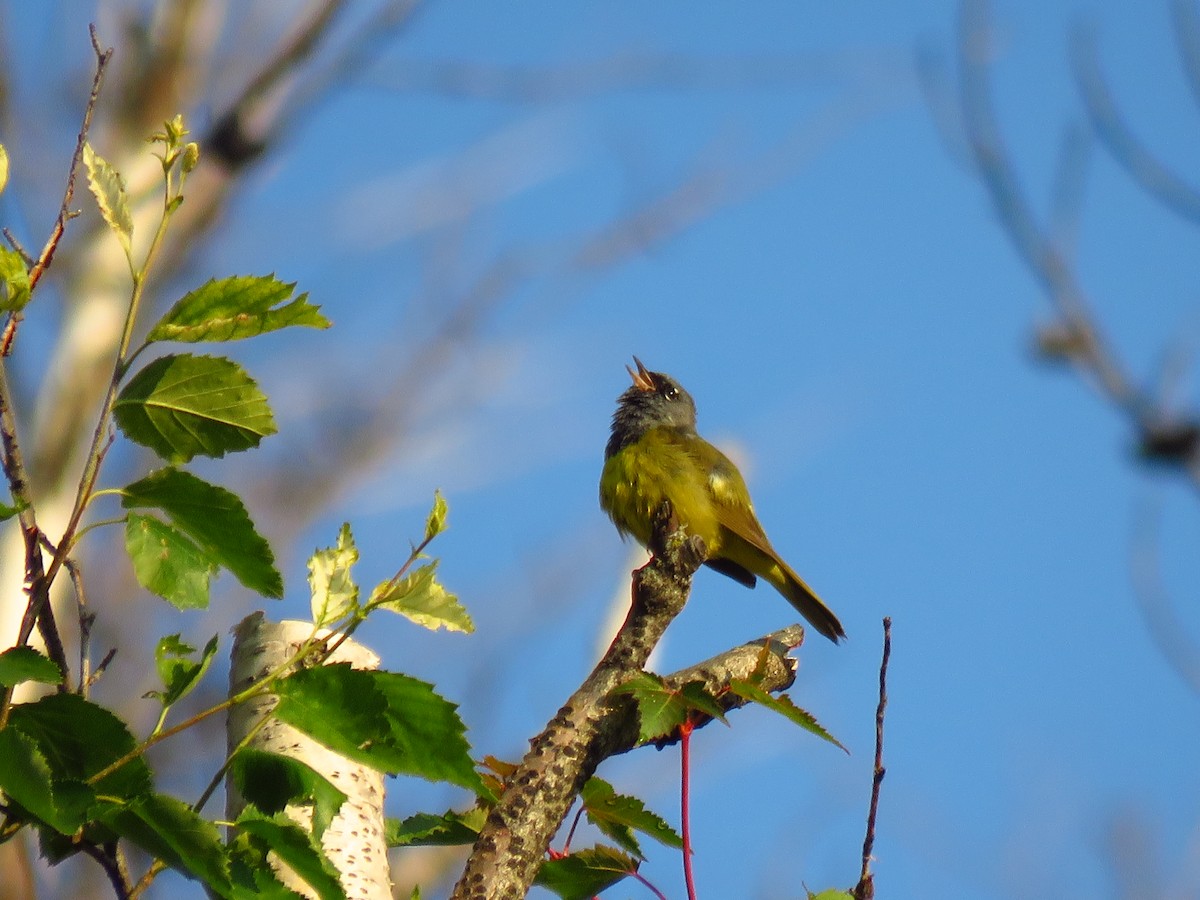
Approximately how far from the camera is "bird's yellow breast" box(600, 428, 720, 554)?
6.54 m

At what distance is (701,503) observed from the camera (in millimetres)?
6617

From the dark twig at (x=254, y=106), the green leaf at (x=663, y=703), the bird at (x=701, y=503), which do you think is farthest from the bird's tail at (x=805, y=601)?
the green leaf at (x=663, y=703)

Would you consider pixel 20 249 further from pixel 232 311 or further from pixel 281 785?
pixel 281 785

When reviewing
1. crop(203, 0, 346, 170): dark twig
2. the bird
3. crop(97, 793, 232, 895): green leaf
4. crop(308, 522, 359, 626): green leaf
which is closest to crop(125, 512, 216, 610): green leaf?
crop(308, 522, 359, 626): green leaf

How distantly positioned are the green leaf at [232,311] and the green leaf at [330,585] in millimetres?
287

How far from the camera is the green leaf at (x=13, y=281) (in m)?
1.57

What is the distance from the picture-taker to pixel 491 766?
2.31 m

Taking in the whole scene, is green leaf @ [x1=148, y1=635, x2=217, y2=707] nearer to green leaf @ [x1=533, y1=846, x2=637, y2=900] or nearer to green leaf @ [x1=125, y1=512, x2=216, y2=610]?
green leaf @ [x1=125, y1=512, x2=216, y2=610]

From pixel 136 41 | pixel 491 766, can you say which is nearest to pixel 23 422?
pixel 136 41

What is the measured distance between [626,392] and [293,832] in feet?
20.6

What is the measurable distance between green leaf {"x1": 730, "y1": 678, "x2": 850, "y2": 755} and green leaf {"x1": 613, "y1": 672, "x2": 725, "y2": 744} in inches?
2.0

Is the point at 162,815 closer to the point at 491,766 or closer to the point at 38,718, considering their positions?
the point at 38,718

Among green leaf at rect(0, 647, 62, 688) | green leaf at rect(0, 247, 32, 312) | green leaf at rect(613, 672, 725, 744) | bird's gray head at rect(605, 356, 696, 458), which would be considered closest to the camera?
green leaf at rect(0, 647, 62, 688)

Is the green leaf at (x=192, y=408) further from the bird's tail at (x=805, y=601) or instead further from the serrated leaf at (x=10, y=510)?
the bird's tail at (x=805, y=601)
